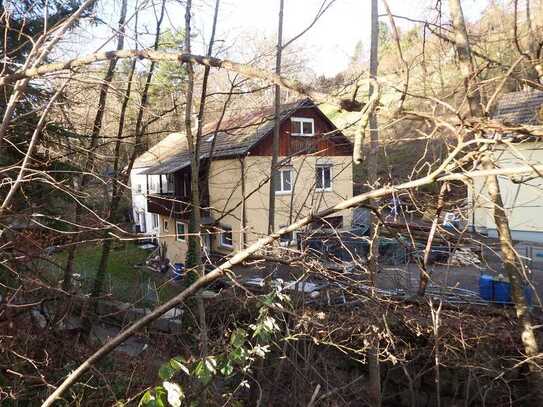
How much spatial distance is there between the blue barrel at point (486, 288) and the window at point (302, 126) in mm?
10114

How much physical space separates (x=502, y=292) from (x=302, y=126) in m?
11.0

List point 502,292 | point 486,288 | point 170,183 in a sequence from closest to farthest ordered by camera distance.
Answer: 1. point 502,292
2. point 486,288
3. point 170,183

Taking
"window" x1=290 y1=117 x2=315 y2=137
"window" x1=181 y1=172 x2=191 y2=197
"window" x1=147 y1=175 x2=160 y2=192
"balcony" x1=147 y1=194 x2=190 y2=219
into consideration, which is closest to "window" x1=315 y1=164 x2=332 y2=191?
"balcony" x1=147 y1=194 x2=190 y2=219

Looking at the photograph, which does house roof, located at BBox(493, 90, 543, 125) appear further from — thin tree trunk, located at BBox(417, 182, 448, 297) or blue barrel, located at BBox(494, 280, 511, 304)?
thin tree trunk, located at BBox(417, 182, 448, 297)

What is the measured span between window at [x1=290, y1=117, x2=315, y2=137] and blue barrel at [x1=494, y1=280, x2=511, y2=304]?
1038 cm

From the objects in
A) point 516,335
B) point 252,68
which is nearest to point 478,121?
point 252,68

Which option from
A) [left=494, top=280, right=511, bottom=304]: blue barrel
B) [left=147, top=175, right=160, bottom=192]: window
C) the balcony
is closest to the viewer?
the balcony

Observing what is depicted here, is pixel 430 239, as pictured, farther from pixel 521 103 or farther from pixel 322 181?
pixel 521 103

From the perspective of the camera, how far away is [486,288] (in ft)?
29.6

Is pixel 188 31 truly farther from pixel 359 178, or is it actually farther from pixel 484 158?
pixel 484 158

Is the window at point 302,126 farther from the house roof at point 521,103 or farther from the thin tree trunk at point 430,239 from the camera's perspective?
the thin tree trunk at point 430,239

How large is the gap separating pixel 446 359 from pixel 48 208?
660cm

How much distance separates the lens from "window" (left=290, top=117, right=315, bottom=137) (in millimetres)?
17727

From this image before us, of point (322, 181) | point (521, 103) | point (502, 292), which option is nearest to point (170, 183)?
point (322, 181)
